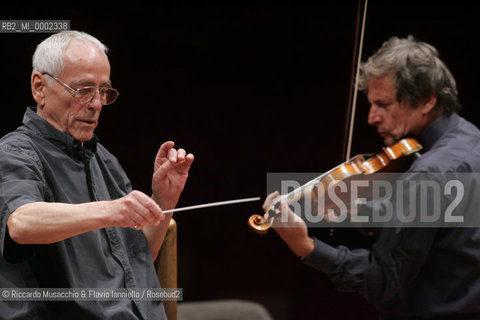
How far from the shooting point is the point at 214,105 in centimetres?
312

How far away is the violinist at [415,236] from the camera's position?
6.62ft

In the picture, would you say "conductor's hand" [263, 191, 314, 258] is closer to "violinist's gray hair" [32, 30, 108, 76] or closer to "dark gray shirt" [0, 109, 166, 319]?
"dark gray shirt" [0, 109, 166, 319]

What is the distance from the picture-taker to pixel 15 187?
4.39ft

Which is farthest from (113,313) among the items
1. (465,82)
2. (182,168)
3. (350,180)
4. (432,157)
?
(465,82)

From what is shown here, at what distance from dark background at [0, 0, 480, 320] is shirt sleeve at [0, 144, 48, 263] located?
54.7 inches

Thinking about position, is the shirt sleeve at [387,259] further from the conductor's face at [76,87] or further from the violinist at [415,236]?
the conductor's face at [76,87]

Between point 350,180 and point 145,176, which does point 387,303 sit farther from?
point 145,176

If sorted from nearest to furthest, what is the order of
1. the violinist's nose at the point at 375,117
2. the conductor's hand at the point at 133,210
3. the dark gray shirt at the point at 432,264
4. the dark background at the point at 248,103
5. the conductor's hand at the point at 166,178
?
the conductor's hand at the point at 133,210, the conductor's hand at the point at 166,178, the dark gray shirt at the point at 432,264, the violinist's nose at the point at 375,117, the dark background at the point at 248,103

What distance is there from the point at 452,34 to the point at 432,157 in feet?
5.00

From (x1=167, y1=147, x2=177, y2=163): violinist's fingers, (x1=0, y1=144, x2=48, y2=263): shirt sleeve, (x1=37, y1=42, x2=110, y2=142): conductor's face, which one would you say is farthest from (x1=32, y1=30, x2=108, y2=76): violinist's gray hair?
(x1=167, y1=147, x2=177, y2=163): violinist's fingers

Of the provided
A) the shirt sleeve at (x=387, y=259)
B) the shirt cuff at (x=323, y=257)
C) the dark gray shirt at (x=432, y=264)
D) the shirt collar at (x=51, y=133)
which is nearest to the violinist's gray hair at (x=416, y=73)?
the dark gray shirt at (x=432, y=264)

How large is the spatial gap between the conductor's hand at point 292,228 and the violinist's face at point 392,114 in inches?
18.8

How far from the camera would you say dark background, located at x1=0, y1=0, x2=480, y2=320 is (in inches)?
114

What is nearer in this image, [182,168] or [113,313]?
[113,313]
